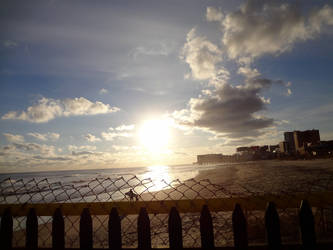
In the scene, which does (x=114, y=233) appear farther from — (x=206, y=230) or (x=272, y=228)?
(x=272, y=228)

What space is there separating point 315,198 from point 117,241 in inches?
69.8

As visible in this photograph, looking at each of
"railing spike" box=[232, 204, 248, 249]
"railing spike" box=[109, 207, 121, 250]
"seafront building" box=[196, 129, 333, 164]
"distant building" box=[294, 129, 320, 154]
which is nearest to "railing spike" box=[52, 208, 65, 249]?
→ "railing spike" box=[109, 207, 121, 250]

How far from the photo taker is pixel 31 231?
1995 millimetres

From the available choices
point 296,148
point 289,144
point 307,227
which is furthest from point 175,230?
point 289,144

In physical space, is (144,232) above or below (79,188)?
above

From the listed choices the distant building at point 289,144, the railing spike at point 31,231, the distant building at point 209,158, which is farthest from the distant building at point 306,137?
the railing spike at point 31,231

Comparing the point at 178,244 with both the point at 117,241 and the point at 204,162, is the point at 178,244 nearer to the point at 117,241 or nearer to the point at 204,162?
the point at 117,241

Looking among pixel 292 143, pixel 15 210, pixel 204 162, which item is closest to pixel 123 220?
pixel 15 210

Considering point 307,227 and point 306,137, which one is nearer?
point 307,227

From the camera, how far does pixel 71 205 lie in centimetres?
214

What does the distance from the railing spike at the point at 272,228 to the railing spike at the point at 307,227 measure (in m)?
0.19

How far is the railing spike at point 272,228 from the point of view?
166cm

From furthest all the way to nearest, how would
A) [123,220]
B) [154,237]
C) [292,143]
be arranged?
[292,143], [123,220], [154,237]

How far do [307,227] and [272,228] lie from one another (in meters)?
0.27
